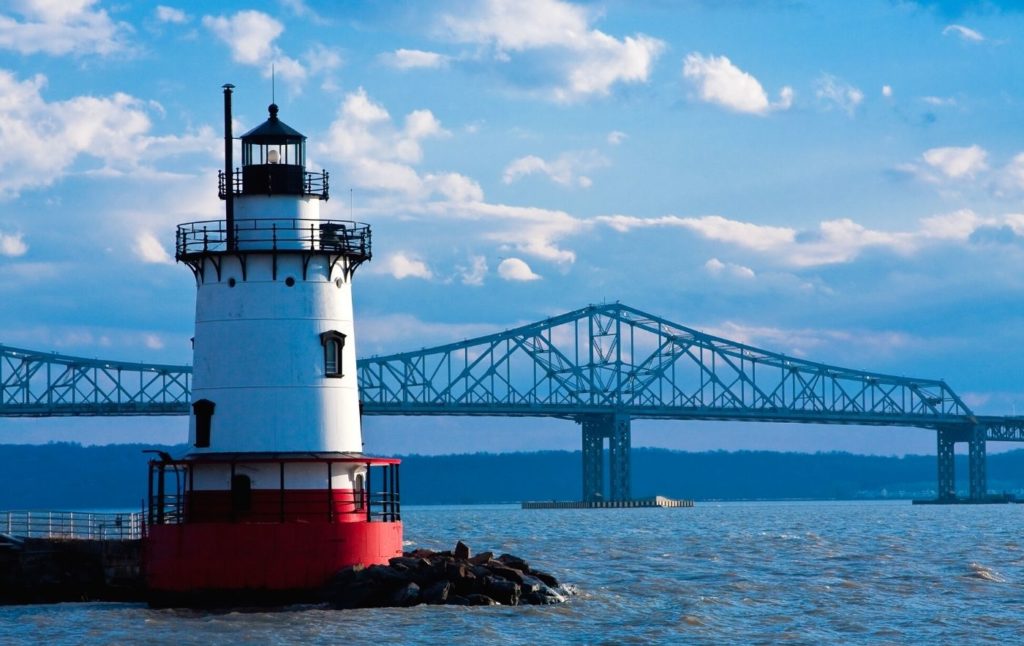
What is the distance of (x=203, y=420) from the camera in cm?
2558

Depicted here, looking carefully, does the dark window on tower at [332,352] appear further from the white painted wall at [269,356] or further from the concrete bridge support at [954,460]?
the concrete bridge support at [954,460]

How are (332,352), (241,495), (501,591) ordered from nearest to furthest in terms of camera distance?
1. (241,495)
2. (332,352)
3. (501,591)

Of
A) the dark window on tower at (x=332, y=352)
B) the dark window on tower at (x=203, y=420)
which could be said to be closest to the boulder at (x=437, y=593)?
the dark window on tower at (x=332, y=352)

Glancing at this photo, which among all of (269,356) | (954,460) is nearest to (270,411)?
(269,356)

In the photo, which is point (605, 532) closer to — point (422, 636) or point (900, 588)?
point (900, 588)

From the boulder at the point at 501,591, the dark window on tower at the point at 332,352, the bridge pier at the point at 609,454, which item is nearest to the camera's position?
the dark window on tower at the point at 332,352

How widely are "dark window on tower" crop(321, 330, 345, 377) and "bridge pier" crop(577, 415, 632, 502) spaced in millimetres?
107651

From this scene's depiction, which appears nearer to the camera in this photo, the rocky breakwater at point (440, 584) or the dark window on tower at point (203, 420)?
the rocky breakwater at point (440, 584)

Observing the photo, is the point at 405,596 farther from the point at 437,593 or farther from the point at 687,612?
the point at 687,612

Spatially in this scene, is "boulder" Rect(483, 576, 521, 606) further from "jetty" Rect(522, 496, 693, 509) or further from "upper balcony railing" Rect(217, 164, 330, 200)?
"jetty" Rect(522, 496, 693, 509)

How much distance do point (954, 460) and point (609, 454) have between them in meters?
32.3

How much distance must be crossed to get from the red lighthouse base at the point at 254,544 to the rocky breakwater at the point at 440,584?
11.0 inches

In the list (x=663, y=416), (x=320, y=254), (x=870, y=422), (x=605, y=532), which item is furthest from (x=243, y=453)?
(x=870, y=422)

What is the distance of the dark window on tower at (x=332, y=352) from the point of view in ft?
84.4
